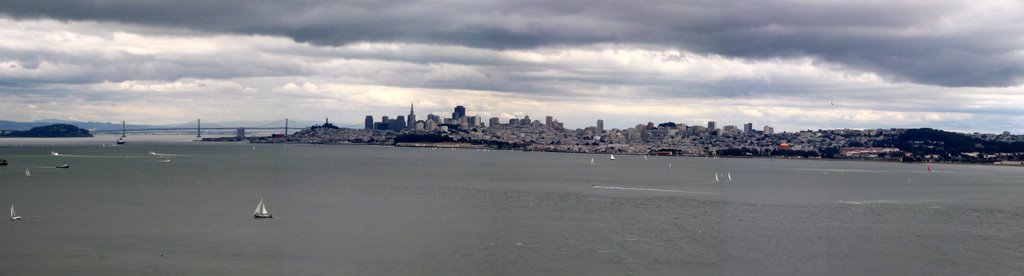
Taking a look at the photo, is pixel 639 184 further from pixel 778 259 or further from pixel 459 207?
pixel 778 259

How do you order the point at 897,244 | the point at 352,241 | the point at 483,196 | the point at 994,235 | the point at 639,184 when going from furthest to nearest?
the point at 639,184, the point at 483,196, the point at 994,235, the point at 897,244, the point at 352,241

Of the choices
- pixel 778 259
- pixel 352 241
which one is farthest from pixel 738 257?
pixel 352 241

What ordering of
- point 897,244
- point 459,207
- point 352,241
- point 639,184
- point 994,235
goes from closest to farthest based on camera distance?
point 352,241 → point 897,244 → point 994,235 → point 459,207 → point 639,184

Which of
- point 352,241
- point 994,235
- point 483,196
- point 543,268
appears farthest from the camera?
point 483,196

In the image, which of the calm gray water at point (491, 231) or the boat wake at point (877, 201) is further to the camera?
the boat wake at point (877, 201)

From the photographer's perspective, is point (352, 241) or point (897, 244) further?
point (897, 244)

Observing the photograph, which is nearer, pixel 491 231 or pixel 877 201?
pixel 491 231

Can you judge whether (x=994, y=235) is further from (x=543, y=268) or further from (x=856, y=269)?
(x=543, y=268)

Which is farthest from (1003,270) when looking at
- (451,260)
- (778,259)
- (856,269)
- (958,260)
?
(451,260)

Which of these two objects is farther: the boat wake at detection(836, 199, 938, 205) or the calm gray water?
the boat wake at detection(836, 199, 938, 205)
